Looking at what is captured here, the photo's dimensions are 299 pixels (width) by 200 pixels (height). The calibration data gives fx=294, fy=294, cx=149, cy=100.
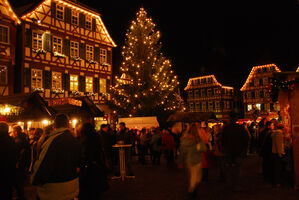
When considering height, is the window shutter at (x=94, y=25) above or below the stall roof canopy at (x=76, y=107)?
above

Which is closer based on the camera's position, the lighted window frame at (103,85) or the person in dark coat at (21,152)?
the person in dark coat at (21,152)

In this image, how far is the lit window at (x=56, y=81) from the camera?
Result: 84.0 ft

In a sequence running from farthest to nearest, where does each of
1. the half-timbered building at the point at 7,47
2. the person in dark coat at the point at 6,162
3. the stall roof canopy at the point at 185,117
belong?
the stall roof canopy at the point at 185,117 → the half-timbered building at the point at 7,47 → the person in dark coat at the point at 6,162

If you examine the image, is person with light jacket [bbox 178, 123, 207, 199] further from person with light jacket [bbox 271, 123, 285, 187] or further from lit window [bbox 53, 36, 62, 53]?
lit window [bbox 53, 36, 62, 53]

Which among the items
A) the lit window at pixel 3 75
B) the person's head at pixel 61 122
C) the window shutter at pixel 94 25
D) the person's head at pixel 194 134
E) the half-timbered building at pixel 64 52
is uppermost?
the window shutter at pixel 94 25

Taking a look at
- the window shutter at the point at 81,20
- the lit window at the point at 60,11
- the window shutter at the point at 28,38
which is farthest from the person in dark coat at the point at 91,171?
the window shutter at the point at 81,20

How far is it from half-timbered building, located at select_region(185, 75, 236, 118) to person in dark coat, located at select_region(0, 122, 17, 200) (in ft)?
175

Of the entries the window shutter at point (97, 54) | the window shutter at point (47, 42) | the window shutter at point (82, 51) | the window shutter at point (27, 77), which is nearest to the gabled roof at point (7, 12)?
the window shutter at point (47, 42)

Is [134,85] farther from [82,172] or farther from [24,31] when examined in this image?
[82,172]

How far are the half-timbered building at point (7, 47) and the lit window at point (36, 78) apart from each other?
6.41ft

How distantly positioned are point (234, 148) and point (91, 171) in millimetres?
3976

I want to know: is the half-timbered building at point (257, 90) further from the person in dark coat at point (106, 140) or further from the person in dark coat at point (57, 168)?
the person in dark coat at point (57, 168)

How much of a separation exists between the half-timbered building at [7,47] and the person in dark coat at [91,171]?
18.2 meters

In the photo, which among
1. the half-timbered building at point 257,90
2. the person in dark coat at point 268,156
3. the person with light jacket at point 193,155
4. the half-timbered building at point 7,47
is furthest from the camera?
the half-timbered building at point 257,90
